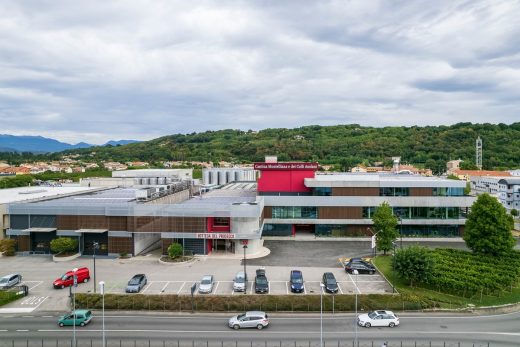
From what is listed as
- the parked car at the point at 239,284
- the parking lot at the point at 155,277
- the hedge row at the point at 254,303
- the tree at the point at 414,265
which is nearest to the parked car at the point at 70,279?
the parking lot at the point at 155,277

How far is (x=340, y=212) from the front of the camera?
67.1m

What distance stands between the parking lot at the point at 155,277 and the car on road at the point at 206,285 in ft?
2.56

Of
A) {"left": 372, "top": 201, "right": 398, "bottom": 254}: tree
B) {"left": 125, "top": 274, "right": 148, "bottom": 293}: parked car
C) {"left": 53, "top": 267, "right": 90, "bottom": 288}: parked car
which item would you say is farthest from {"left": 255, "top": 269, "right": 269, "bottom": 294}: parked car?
{"left": 372, "top": 201, "right": 398, "bottom": 254}: tree

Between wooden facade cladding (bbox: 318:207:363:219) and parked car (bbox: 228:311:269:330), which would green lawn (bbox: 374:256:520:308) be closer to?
parked car (bbox: 228:311:269:330)

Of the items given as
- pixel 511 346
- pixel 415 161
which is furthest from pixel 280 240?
pixel 415 161

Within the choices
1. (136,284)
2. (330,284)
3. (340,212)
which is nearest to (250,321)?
(330,284)

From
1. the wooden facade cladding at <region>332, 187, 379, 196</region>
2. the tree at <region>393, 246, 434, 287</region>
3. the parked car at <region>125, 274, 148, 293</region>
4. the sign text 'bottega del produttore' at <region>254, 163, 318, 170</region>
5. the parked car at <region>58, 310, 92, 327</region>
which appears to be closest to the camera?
the parked car at <region>58, 310, 92, 327</region>

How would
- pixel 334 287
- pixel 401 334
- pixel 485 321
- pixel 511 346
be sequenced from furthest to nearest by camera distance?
pixel 334 287, pixel 485 321, pixel 401 334, pixel 511 346

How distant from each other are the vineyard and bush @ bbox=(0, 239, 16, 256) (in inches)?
2187

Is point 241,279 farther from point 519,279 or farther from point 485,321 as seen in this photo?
point 519,279

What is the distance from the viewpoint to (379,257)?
174 ft

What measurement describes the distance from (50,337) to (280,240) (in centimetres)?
4032

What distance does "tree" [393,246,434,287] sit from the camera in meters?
40.4

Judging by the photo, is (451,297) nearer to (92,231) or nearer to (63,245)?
(92,231)
